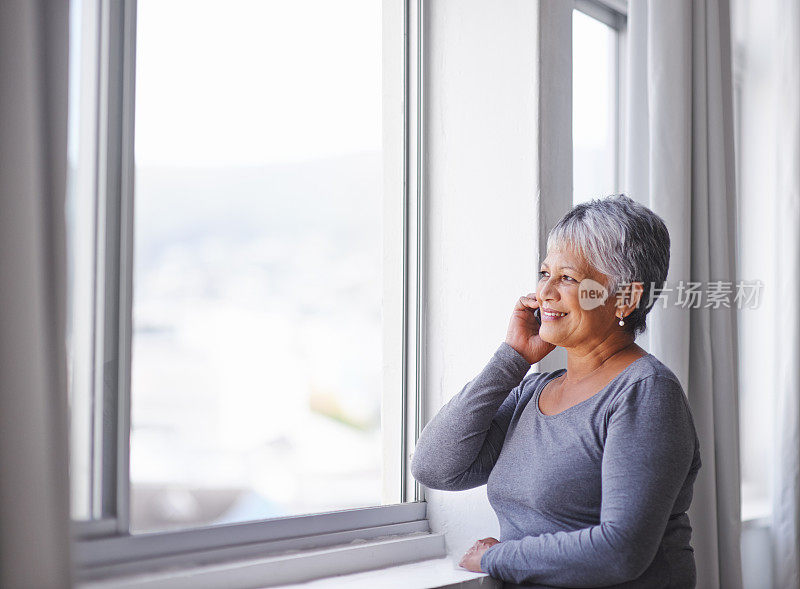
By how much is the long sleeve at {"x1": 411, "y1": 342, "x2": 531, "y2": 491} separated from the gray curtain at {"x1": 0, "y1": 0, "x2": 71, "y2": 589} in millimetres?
741

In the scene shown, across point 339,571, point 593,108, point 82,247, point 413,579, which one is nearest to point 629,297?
point 413,579

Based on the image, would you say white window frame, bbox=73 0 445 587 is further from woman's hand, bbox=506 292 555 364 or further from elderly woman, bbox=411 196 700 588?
woman's hand, bbox=506 292 555 364

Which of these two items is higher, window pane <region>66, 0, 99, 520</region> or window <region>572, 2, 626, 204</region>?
window <region>572, 2, 626, 204</region>

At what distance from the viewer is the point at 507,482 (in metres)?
1.57

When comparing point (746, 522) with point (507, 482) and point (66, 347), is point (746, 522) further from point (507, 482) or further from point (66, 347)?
point (66, 347)

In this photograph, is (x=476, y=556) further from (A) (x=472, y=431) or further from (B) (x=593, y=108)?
Answer: (B) (x=593, y=108)

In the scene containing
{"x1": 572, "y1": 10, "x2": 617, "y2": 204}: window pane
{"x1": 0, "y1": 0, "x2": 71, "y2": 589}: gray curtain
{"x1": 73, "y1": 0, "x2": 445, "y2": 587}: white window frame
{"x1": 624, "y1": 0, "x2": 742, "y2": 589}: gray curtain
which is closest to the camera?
{"x1": 0, "y1": 0, "x2": 71, "y2": 589}: gray curtain

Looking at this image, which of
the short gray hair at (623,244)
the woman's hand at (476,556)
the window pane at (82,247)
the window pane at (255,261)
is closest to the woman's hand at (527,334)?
the short gray hair at (623,244)

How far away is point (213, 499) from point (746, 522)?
180 cm

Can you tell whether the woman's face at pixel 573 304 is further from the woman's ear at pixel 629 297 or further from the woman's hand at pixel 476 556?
the woman's hand at pixel 476 556

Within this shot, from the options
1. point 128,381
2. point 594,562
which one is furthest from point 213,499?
point 594,562

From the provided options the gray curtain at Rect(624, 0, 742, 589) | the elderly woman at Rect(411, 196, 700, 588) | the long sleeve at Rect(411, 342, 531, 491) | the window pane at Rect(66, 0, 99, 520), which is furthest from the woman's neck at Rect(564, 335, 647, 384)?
the window pane at Rect(66, 0, 99, 520)

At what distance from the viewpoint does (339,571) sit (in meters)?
1.79

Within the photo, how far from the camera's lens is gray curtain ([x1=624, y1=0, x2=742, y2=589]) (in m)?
2.14
